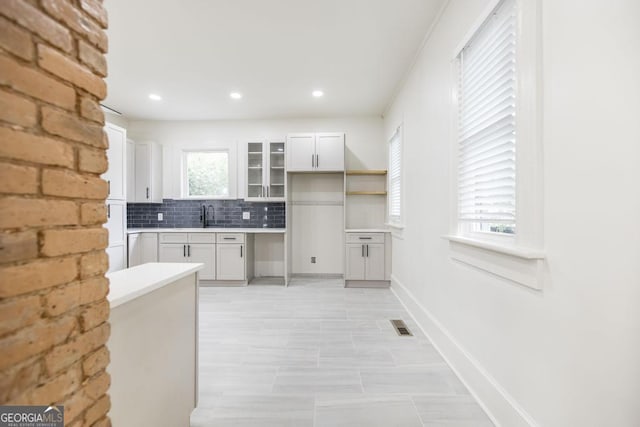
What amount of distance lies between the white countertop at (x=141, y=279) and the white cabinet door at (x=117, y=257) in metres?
3.19

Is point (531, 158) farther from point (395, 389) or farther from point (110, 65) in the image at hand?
point (110, 65)

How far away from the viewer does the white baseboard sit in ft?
4.77

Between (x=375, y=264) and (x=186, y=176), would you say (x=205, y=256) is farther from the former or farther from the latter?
(x=375, y=264)

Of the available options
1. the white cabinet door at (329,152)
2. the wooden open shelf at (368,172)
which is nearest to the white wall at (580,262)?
the white cabinet door at (329,152)

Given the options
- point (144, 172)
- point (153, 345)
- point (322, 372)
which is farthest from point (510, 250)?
point (144, 172)

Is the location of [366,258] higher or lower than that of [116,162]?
lower

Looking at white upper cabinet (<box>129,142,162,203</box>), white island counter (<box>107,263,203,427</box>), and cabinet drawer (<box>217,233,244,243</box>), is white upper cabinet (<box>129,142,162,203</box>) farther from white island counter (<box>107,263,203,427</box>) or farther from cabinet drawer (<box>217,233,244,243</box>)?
white island counter (<box>107,263,203,427</box>)

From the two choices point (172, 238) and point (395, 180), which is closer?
point (395, 180)

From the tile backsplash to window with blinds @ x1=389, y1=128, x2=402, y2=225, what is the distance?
1871 mm

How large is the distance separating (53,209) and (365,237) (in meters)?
4.00

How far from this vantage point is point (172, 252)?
4586 millimetres

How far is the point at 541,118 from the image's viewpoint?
4.12 ft

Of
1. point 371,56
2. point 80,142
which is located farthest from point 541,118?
point 371,56

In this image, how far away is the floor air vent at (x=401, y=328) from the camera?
2781 millimetres
